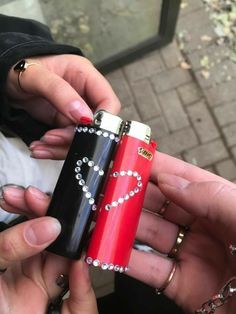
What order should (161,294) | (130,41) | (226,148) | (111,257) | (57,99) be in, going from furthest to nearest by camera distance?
(130,41)
(226,148)
(161,294)
(57,99)
(111,257)

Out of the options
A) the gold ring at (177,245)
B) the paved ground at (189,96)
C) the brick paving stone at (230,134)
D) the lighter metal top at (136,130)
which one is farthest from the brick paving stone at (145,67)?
the lighter metal top at (136,130)

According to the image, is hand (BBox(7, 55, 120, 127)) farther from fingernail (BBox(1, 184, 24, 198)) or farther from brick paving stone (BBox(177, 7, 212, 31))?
brick paving stone (BBox(177, 7, 212, 31))

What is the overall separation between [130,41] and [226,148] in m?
0.54

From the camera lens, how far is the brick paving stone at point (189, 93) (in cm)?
161

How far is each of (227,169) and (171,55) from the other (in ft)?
1.64

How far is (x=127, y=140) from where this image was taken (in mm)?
681

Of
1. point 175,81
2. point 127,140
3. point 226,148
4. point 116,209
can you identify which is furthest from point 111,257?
point 175,81

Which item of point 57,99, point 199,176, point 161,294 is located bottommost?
point 161,294

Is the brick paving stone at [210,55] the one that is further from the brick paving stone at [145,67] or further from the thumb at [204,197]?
the thumb at [204,197]

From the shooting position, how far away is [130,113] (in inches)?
63.0

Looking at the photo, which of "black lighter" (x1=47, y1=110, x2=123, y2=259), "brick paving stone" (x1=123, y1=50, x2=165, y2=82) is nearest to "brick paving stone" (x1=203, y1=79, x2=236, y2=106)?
"brick paving stone" (x1=123, y1=50, x2=165, y2=82)

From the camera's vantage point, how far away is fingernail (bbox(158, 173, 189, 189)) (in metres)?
0.78

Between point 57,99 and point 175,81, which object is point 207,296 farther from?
point 175,81

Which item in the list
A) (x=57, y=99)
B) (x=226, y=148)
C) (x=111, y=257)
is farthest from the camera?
(x=226, y=148)
